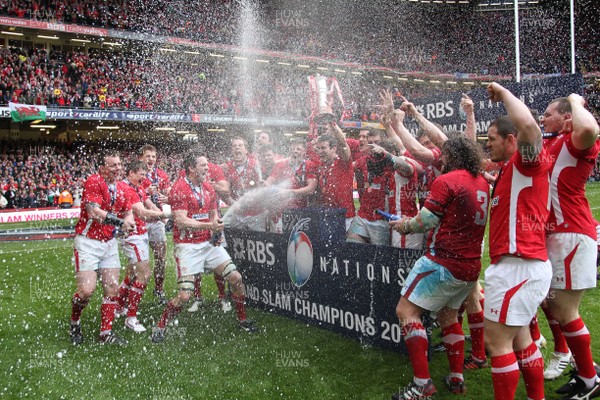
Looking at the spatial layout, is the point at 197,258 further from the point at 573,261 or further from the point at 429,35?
the point at 429,35

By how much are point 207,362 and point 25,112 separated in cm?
2247

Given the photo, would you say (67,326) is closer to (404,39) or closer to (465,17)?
(404,39)

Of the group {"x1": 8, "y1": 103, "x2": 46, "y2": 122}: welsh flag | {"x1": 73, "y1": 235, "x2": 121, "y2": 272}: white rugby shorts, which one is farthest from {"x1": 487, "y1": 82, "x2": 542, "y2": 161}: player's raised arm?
{"x1": 8, "y1": 103, "x2": 46, "y2": 122}: welsh flag

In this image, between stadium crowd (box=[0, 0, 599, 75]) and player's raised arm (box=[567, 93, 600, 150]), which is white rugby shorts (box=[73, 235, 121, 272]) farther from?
stadium crowd (box=[0, 0, 599, 75])

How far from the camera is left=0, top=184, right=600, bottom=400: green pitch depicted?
13.6 feet

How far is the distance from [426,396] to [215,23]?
101 ft

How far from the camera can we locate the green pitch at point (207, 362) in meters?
4.16

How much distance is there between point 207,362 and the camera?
4805 millimetres

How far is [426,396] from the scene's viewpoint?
12.1 ft

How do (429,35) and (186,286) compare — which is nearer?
(186,286)

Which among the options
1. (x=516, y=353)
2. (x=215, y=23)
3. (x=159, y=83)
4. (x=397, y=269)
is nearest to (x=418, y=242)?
(x=397, y=269)

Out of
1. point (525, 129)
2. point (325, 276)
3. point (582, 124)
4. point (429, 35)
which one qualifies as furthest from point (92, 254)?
point (429, 35)

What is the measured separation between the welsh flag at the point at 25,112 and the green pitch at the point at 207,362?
751 inches

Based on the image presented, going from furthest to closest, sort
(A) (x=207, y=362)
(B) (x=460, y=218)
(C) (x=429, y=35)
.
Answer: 1. (C) (x=429, y=35)
2. (A) (x=207, y=362)
3. (B) (x=460, y=218)
